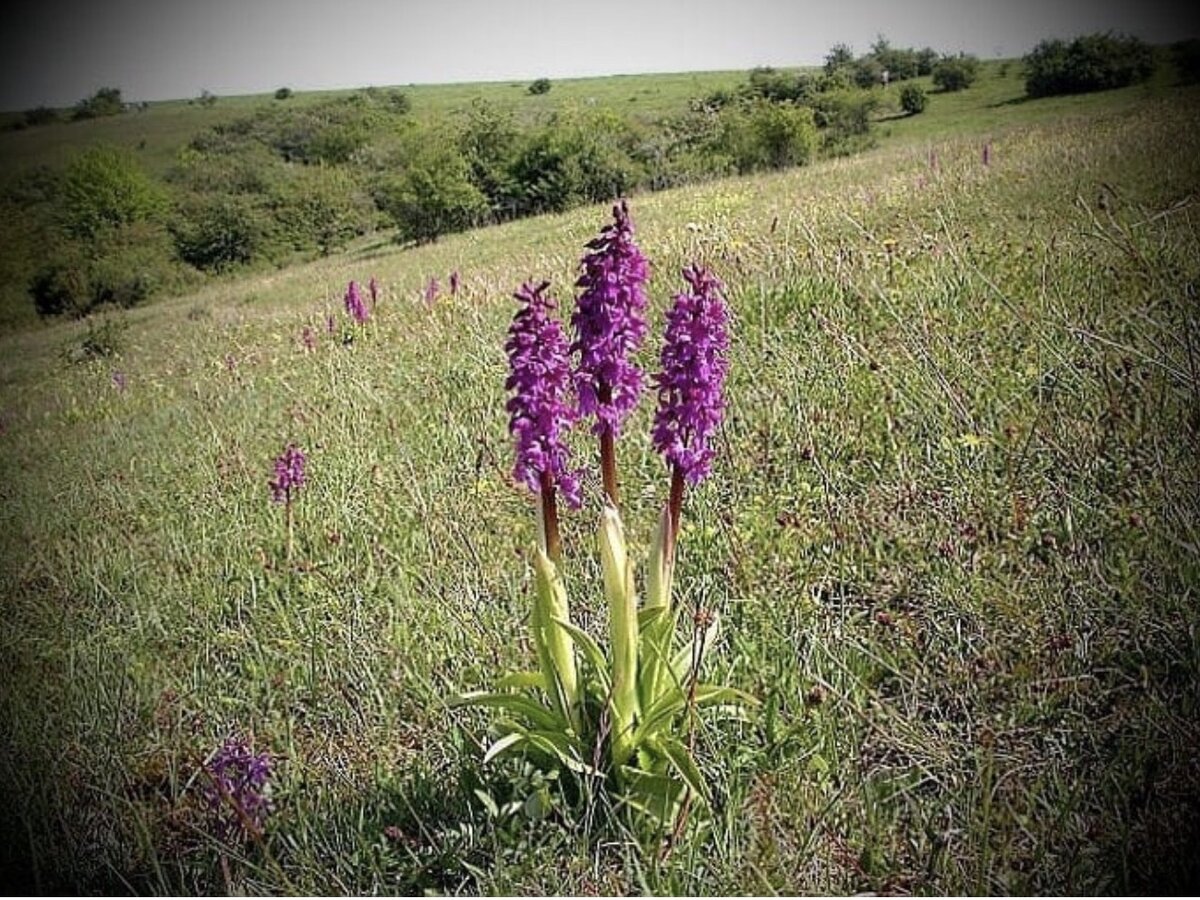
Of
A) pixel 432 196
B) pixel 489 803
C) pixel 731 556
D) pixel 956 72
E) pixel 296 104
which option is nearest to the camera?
pixel 489 803

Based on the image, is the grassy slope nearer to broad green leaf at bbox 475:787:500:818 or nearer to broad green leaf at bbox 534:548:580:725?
broad green leaf at bbox 534:548:580:725

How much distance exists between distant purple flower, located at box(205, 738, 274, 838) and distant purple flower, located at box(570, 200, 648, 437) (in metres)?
0.72

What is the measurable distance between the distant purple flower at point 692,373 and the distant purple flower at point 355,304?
5.79ft

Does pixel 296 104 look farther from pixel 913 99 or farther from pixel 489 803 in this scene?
pixel 913 99

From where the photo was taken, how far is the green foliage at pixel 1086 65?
1.48m

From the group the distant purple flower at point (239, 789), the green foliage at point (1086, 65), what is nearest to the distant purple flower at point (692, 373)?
the distant purple flower at point (239, 789)

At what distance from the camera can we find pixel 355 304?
8.32 feet

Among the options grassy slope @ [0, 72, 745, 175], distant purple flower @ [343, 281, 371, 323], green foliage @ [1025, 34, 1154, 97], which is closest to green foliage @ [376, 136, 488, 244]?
grassy slope @ [0, 72, 745, 175]

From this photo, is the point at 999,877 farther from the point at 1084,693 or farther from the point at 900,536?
the point at 900,536

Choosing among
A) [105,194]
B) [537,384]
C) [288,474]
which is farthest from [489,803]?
[105,194]

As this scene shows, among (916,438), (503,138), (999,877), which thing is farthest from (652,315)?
(999,877)

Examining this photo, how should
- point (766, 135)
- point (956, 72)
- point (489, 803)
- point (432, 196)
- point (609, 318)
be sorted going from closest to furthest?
1. point (609, 318)
2. point (489, 803)
3. point (956, 72)
4. point (432, 196)
5. point (766, 135)

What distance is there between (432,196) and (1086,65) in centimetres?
146

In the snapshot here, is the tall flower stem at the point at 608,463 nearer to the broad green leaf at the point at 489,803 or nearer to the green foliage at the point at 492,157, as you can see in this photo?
the broad green leaf at the point at 489,803
